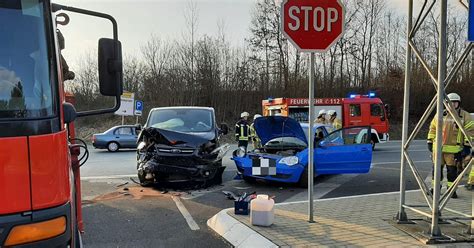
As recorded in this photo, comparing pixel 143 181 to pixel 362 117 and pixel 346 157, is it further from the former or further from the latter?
pixel 362 117

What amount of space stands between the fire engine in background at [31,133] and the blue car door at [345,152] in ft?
22.8

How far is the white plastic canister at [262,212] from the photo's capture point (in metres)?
5.65

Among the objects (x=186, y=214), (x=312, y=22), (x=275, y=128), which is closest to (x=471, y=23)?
(x=312, y=22)

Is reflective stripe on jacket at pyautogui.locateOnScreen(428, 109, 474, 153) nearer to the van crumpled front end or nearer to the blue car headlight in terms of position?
the blue car headlight

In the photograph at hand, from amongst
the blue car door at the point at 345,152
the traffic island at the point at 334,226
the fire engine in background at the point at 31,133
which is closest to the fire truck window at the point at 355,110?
the blue car door at the point at 345,152

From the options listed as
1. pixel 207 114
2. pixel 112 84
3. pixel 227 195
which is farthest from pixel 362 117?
pixel 112 84

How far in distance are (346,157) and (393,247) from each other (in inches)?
161

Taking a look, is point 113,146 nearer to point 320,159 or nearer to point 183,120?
point 183,120

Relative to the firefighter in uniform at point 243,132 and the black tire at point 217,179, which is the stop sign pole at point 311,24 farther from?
the firefighter in uniform at point 243,132

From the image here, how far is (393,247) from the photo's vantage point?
4852mm

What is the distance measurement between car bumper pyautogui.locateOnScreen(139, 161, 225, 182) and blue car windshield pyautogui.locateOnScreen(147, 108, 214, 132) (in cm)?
119

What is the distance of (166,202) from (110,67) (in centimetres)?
494

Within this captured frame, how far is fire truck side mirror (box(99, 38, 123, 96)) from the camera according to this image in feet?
10.9

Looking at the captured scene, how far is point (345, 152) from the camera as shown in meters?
8.85
